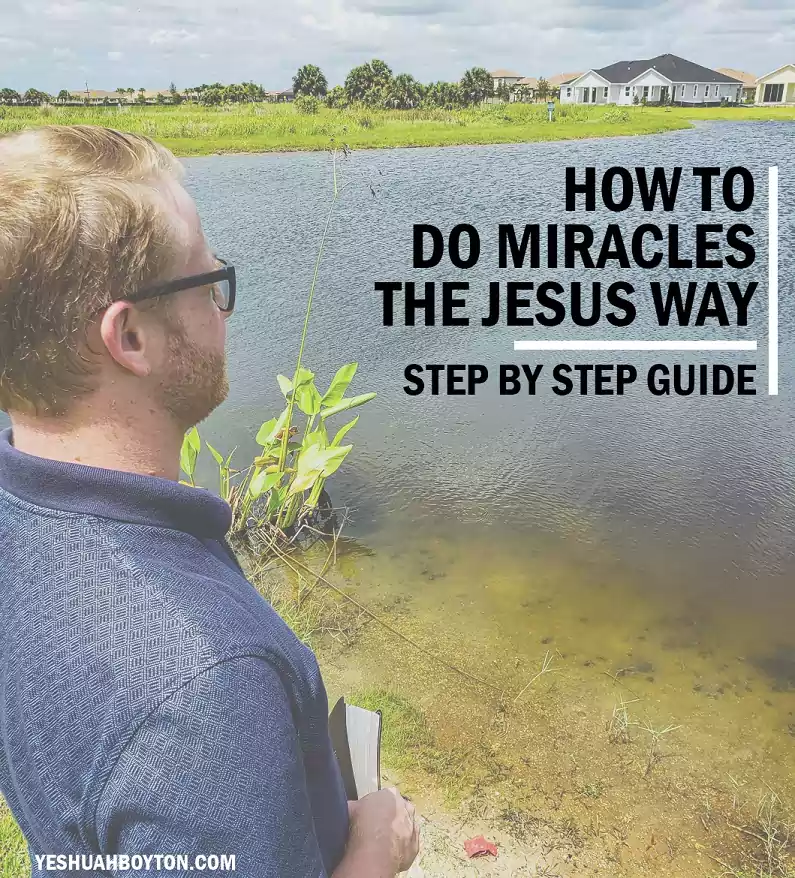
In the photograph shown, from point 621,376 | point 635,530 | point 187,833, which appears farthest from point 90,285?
point 621,376

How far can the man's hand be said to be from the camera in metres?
1.21

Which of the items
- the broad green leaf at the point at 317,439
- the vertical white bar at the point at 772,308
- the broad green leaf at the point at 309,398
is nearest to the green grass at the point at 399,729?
the broad green leaf at the point at 317,439

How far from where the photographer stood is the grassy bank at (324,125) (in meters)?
22.1

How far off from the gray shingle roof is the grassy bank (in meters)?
18.2

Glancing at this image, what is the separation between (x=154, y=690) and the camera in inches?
31.3

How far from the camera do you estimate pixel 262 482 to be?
13.5 feet

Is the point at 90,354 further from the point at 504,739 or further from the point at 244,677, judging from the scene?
the point at 504,739

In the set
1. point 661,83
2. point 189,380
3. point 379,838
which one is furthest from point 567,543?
point 661,83

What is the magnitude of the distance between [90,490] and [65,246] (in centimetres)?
30

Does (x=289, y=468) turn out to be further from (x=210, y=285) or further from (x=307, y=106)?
(x=307, y=106)

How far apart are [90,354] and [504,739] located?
102 inches

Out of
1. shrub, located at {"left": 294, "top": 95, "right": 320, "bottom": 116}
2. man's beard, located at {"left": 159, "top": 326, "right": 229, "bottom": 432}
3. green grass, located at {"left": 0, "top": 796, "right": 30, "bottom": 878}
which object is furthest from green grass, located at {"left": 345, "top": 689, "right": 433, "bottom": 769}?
shrub, located at {"left": 294, "top": 95, "right": 320, "bottom": 116}

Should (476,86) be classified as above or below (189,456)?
above

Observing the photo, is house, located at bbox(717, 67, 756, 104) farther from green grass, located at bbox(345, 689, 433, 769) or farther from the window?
green grass, located at bbox(345, 689, 433, 769)
